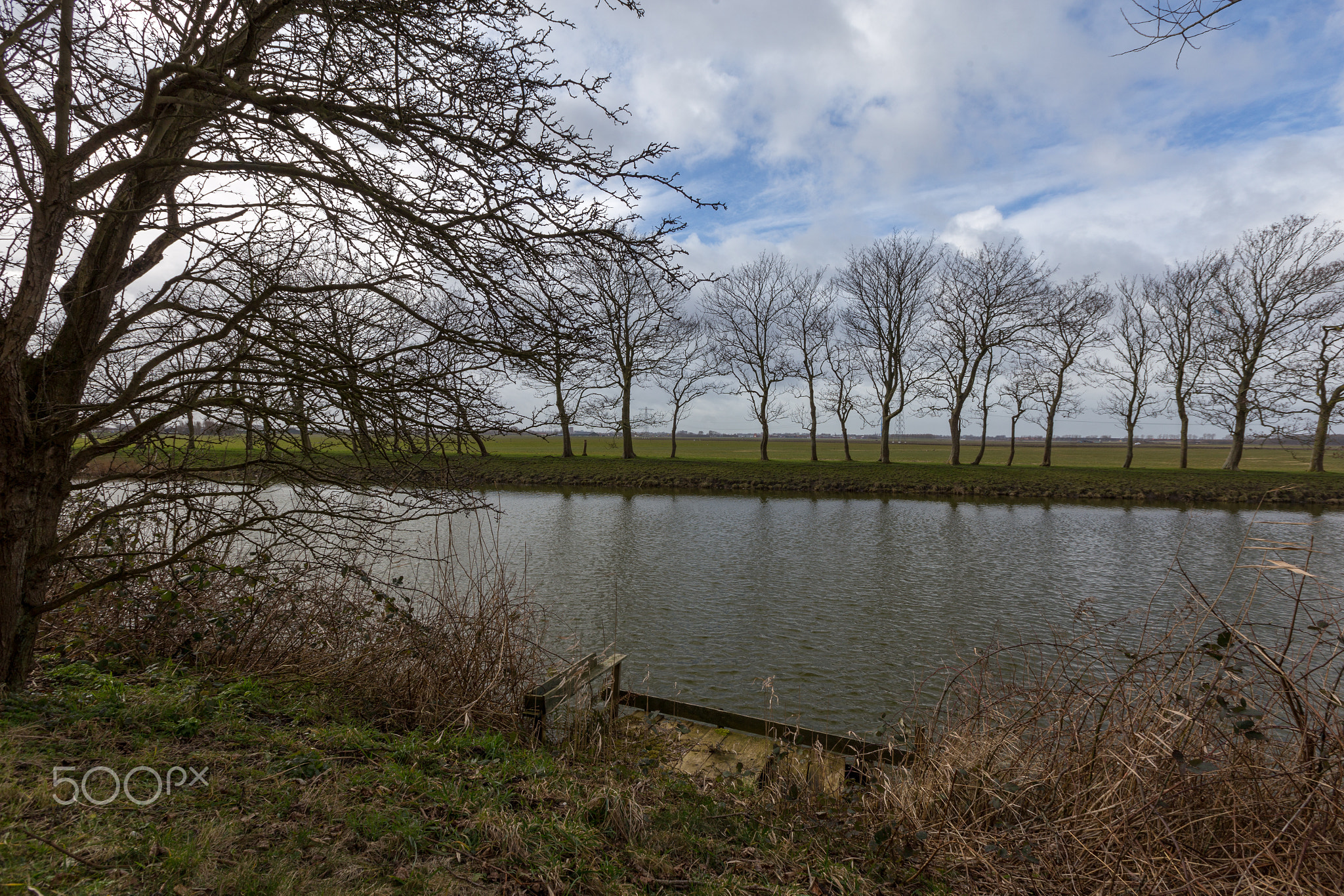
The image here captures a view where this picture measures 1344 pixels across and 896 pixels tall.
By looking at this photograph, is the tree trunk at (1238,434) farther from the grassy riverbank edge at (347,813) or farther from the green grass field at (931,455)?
the grassy riverbank edge at (347,813)

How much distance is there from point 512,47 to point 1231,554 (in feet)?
62.6

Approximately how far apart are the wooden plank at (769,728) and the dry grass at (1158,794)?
1.64 feet

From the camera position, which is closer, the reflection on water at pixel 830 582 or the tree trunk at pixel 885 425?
the reflection on water at pixel 830 582

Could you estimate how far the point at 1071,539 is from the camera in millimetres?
18125

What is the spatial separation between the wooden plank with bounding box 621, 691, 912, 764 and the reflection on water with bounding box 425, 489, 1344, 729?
2.38ft

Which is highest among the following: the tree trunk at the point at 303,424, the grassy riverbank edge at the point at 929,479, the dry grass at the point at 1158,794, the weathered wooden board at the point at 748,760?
the tree trunk at the point at 303,424

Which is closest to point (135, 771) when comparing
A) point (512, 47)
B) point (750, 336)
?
point (512, 47)

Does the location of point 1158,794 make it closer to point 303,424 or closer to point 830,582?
point 303,424

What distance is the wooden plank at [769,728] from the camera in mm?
5226

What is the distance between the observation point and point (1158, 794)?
3.51m

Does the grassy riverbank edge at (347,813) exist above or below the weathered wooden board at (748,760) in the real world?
above

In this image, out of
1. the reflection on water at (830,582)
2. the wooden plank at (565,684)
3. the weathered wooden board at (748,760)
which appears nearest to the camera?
the weathered wooden board at (748,760)

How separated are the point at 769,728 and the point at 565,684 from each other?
5.78 ft

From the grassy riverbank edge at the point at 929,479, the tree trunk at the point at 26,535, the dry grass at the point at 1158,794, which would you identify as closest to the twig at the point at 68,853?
the tree trunk at the point at 26,535
